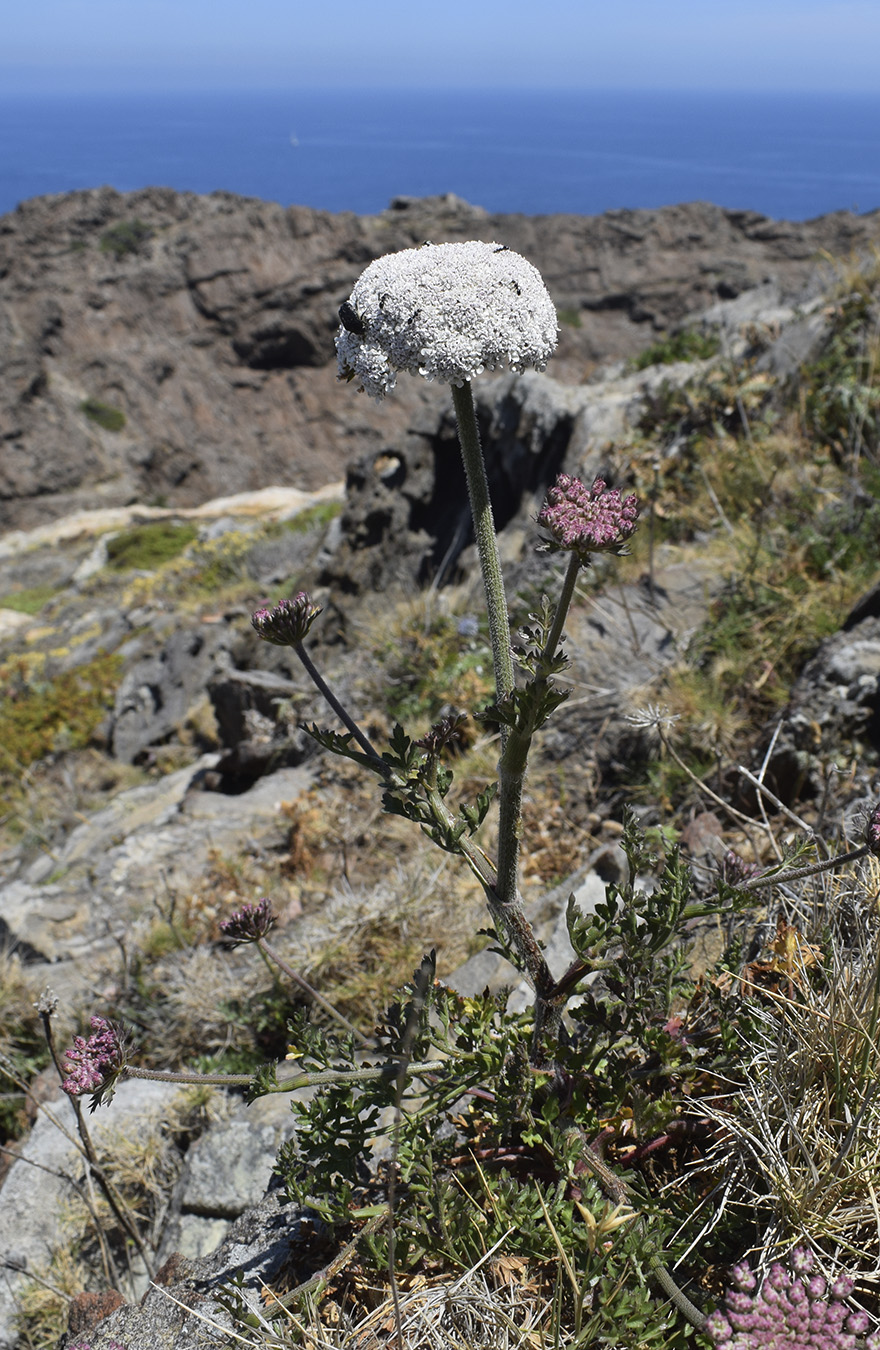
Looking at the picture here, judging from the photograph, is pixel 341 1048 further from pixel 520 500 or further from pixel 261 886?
pixel 520 500

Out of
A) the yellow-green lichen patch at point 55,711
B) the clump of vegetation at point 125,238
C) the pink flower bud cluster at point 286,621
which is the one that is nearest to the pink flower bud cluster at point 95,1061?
the pink flower bud cluster at point 286,621

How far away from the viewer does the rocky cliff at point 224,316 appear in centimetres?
4319

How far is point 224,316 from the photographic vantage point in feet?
158

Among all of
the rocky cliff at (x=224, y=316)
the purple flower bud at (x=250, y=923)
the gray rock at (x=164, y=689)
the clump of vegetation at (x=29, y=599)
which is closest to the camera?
the purple flower bud at (x=250, y=923)

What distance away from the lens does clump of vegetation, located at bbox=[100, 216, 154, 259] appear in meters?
49.1

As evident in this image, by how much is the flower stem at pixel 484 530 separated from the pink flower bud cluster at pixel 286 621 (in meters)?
0.52

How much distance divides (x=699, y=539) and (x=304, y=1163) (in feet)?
18.9

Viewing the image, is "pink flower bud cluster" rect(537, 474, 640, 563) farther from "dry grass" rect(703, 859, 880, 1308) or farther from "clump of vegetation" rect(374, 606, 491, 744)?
"clump of vegetation" rect(374, 606, 491, 744)

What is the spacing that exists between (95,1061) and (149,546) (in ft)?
80.7

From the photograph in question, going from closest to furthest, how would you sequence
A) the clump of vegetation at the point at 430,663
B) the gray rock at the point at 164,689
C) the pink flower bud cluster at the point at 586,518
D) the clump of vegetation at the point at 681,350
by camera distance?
the pink flower bud cluster at the point at 586,518 → the clump of vegetation at the point at 430,663 → the clump of vegetation at the point at 681,350 → the gray rock at the point at 164,689

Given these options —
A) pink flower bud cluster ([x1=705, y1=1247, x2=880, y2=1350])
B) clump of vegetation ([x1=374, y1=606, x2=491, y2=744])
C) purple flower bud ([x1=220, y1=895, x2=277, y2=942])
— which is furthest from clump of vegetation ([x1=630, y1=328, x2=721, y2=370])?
pink flower bud cluster ([x1=705, y1=1247, x2=880, y2=1350])

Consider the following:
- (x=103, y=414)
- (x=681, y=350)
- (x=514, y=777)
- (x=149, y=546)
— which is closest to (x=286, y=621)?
(x=514, y=777)

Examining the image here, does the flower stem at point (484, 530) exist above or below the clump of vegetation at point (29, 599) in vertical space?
above

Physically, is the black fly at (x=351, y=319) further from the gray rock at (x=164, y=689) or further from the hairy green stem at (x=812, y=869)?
Result: the gray rock at (x=164, y=689)
